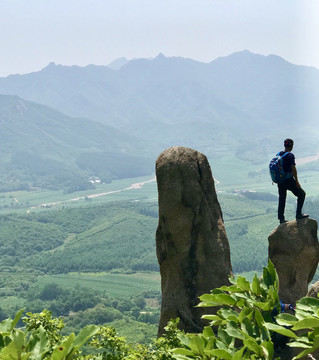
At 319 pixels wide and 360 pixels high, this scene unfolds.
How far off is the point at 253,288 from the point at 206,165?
1115 centimetres

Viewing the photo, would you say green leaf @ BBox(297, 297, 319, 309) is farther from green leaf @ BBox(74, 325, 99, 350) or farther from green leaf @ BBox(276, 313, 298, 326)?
green leaf @ BBox(74, 325, 99, 350)

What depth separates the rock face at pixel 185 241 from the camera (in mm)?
17141

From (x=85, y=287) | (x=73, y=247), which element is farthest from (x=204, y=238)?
(x=73, y=247)

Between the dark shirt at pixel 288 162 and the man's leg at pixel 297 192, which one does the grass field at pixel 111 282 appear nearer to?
the man's leg at pixel 297 192

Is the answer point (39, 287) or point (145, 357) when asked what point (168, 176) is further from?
point (39, 287)

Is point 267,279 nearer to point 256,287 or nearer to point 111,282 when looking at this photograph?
A: point 256,287

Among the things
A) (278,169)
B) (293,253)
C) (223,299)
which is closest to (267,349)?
(223,299)

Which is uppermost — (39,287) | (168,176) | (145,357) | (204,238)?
(168,176)

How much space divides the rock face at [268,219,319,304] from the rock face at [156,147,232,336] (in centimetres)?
233

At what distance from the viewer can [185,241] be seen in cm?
1734

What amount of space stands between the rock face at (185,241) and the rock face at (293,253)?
7.65 ft

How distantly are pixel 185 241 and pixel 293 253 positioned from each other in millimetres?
3456

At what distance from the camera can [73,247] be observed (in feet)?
524

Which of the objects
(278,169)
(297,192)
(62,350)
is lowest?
(62,350)
